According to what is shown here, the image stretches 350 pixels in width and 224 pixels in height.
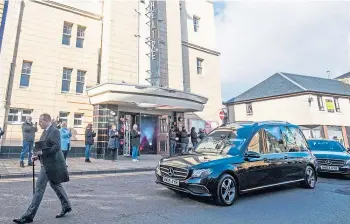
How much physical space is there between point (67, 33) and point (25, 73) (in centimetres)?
384

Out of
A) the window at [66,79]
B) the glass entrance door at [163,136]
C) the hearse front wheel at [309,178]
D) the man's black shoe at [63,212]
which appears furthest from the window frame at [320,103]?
the man's black shoe at [63,212]

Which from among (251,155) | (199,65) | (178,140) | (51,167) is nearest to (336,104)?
(199,65)

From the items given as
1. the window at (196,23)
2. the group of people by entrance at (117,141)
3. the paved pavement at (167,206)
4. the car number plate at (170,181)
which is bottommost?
the paved pavement at (167,206)

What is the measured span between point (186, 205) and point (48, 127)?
10.0 feet

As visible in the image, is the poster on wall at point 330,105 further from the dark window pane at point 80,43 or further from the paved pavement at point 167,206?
the dark window pane at point 80,43

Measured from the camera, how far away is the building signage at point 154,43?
16.5 meters

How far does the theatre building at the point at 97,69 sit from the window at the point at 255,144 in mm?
8186

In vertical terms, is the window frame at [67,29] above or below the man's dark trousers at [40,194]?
above

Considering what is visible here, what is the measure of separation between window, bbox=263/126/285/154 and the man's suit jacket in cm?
448

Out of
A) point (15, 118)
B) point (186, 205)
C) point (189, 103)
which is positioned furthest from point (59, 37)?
point (186, 205)

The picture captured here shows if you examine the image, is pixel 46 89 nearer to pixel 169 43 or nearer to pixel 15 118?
pixel 15 118

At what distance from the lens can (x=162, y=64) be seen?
17.4m

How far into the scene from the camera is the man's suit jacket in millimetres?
3967

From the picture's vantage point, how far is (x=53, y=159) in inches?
159
